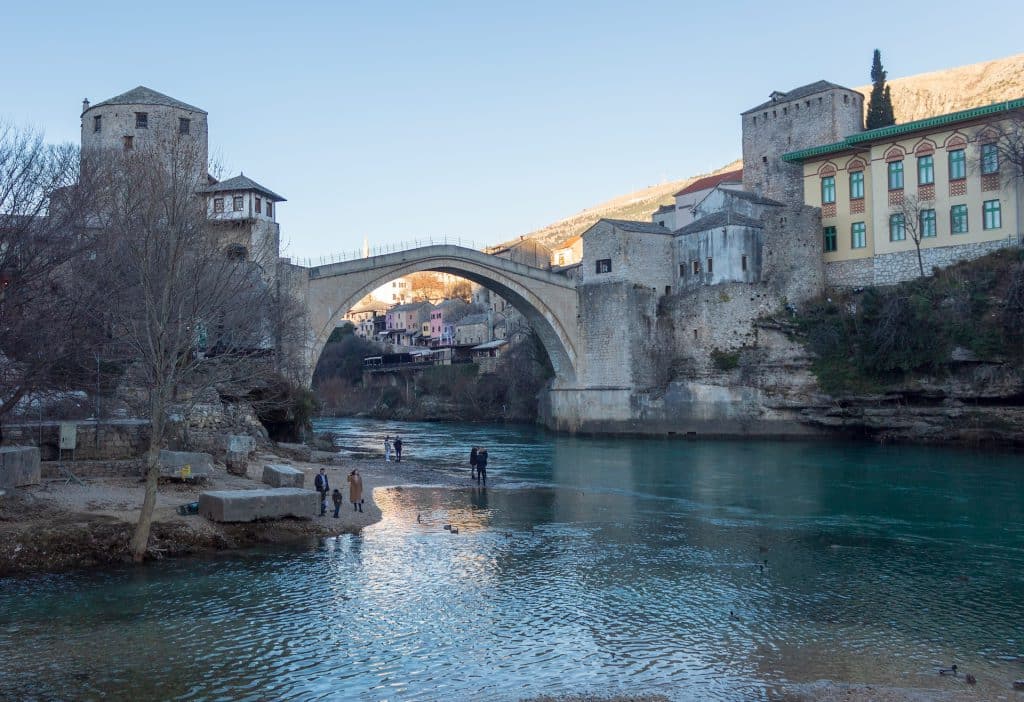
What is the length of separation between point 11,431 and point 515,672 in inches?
484

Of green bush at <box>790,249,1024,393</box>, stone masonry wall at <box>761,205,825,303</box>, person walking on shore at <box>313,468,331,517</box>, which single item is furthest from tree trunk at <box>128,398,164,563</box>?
stone masonry wall at <box>761,205,825,303</box>

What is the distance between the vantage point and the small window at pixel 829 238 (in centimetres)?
4106

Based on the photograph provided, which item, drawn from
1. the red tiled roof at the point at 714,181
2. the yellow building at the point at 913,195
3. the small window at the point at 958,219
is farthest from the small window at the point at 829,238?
the red tiled roof at the point at 714,181

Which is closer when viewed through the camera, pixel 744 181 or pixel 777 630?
pixel 777 630

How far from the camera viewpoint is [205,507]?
1611 cm

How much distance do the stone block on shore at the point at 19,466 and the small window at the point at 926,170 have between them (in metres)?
33.7

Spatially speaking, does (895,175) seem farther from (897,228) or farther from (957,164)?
(957,164)

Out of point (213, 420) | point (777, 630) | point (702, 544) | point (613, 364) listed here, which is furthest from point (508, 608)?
point (613, 364)

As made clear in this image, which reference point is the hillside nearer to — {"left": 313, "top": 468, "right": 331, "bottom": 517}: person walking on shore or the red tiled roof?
the red tiled roof

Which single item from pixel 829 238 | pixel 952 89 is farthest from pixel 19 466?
pixel 952 89

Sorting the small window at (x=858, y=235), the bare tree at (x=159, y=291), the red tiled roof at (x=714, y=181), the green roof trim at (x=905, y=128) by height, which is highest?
the red tiled roof at (x=714, y=181)

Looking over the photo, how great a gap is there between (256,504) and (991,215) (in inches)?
1222

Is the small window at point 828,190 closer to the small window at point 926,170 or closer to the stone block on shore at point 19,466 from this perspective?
the small window at point 926,170

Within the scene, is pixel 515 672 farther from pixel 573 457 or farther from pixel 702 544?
pixel 573 457
